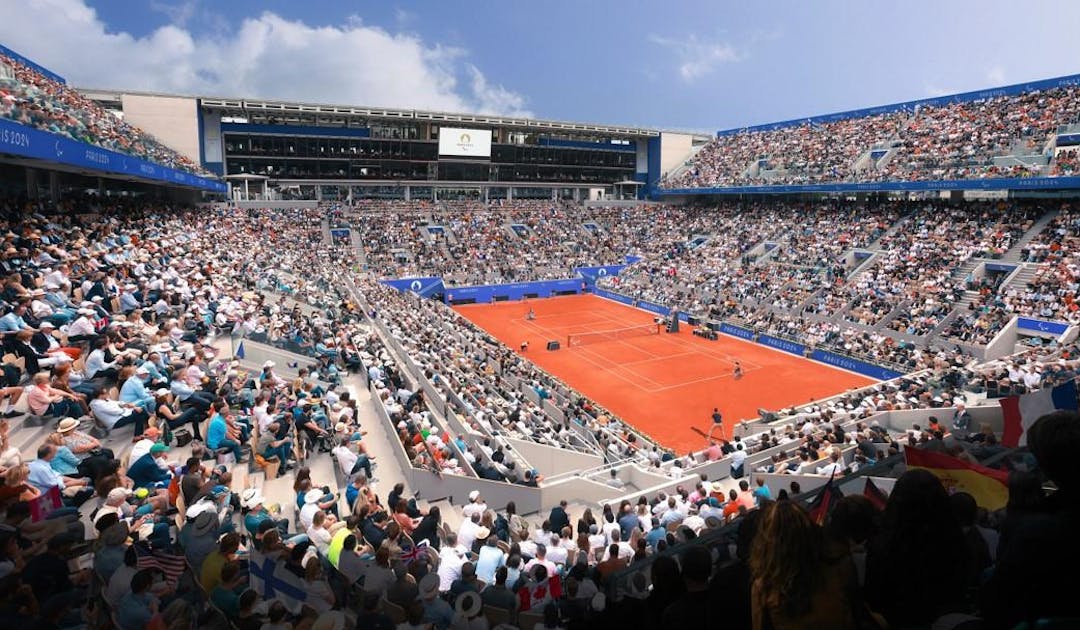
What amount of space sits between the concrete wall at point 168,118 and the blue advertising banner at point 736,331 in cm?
4920

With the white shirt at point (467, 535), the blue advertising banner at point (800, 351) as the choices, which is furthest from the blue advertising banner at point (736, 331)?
the white shirt at point (467, 535)

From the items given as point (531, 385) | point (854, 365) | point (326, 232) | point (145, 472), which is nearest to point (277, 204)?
point (326, 232)

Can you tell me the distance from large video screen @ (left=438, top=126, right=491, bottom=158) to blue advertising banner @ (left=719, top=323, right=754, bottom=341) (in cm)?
3699

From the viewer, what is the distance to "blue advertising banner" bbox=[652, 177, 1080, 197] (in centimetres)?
3209

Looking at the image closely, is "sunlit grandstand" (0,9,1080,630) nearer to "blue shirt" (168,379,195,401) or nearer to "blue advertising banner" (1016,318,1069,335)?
"blue shirt" (168,379,195,401)

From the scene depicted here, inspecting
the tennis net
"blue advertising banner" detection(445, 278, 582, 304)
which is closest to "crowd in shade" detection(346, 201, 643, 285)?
"blue advertising banner" detection(445, 278, 582, 304)

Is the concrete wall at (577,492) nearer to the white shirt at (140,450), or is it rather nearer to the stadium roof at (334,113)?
the white shirt at (140,450)

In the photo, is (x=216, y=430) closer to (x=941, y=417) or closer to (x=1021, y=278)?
(x=941, y=417)

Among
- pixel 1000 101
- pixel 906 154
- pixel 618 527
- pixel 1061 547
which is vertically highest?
pixel 1000 101

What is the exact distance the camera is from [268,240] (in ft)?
151

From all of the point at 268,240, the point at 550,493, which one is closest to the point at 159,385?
the point at 550,493

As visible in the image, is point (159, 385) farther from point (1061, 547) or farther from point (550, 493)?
point (1061, 547)

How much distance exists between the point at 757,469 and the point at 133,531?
42.3ft

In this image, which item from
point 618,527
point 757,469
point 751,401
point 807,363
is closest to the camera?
point 618,527
